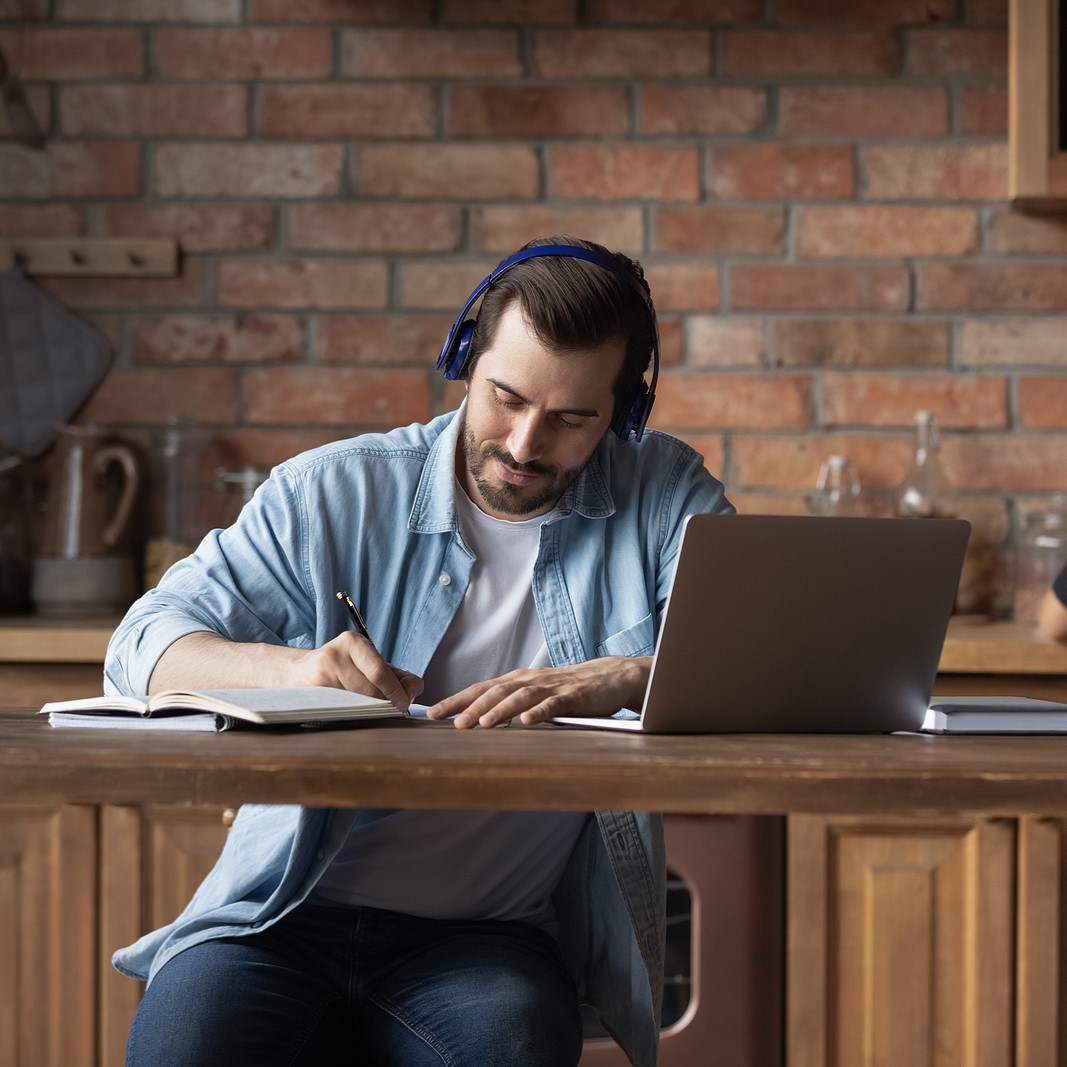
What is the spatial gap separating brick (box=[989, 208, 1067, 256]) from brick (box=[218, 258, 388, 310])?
3.75 ft

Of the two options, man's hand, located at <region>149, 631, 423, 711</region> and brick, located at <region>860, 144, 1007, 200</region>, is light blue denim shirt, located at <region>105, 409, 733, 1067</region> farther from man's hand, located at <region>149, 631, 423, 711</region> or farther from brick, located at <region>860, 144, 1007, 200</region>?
brick, located at <region>860, 144, 1007, 200</region>

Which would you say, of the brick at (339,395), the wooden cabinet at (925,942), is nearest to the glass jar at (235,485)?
the brick at (339,395)

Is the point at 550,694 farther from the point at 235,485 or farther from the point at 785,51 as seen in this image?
the point at 785,51

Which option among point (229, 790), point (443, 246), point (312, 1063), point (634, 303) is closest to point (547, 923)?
point (312, 1063)

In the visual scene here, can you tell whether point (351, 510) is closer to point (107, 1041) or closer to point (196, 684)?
point (196, 684)

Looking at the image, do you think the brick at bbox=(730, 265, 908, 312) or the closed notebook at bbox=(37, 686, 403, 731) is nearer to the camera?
the closed notebook at bbox=(37, 686, 403, 731)

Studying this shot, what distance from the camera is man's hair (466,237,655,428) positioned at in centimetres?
139

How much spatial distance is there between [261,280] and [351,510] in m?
1.21

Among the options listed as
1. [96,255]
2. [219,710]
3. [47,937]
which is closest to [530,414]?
[219,710]

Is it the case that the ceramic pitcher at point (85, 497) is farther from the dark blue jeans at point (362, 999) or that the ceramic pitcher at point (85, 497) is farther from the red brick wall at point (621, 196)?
the dark blue jeans at point (362, 999)

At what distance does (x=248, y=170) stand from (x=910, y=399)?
1.31 m

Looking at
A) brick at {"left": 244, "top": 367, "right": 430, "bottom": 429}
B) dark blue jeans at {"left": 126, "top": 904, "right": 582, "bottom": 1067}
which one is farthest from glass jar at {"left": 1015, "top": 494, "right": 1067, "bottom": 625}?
dark blue jeans at {"left": 126, "top": 904, "right": 582, "bottom": 1067}

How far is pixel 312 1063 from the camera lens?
44.8 inches

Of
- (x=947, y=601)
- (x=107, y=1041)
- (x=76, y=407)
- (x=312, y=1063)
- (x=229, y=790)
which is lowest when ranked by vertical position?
(x=107, y=1041)
